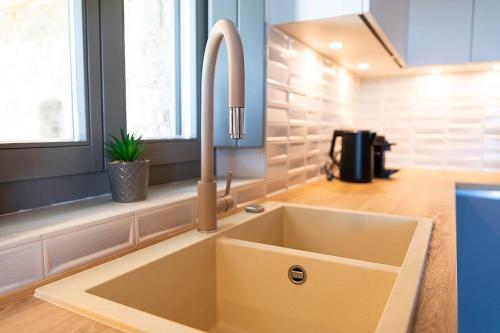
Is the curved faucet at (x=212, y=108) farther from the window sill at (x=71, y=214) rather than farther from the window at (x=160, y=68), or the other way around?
the window at (x=160, y=68)

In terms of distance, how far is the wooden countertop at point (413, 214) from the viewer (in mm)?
558

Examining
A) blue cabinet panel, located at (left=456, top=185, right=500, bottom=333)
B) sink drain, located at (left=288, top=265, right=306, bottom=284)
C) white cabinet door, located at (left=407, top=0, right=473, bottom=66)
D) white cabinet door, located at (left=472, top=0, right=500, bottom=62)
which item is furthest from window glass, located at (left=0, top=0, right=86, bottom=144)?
white cabinet door, located at (left=472, top=0, right=500, bottom=62)

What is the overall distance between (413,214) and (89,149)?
95 centimetres

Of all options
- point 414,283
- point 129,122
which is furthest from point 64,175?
point 414,283

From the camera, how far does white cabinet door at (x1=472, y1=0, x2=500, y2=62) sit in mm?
2029

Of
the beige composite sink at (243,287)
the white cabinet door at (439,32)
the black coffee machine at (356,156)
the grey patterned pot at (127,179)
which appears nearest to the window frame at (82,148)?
the grey patterned pot at (127,179)

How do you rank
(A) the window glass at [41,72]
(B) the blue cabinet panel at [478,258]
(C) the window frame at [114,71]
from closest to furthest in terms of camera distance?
(A) the window glass at [41,72]
(C) the window frame at [114,71]
(B) the blue cabinet panel at [478,258]

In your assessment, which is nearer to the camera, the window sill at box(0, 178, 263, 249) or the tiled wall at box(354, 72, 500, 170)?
the window sill at box(0, 178, 263, 249)

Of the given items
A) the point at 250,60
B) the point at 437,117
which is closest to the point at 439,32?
the point at 437,117

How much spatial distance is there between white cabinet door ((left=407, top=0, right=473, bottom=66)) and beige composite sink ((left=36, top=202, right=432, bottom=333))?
1.39 meters

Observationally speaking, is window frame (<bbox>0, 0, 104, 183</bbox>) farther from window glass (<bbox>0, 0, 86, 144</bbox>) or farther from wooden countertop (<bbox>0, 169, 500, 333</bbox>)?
wooden countertop (<bbox>0, 169, 500, 333</bbox>)

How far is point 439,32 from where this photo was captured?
214 cm

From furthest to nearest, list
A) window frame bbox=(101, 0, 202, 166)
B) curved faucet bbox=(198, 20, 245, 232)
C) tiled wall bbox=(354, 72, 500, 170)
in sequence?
tiled wall bbox=(354, 72, 500, 170) < window frame bbox=(101, 0, 202, 166) < curved faucet bbox=(198, 20, 245, 232)

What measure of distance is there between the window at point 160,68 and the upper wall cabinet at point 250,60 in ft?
0.36
